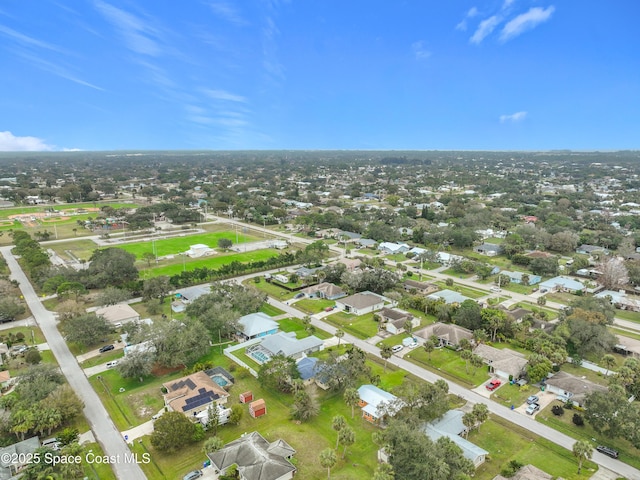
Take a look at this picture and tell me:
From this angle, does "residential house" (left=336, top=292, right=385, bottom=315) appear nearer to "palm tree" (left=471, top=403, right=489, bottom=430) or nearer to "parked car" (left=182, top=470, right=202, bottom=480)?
"palm tree" (left=471, top=403, right=489, bottom=430)

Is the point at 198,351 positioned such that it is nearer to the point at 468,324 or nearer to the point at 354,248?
the point at 468,324

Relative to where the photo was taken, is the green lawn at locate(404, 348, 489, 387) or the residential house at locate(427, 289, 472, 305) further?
the residential house at locate(427, 289, 472, 305)

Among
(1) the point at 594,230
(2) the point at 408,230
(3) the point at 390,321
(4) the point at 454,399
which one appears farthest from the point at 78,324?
(1) the point at 594,230

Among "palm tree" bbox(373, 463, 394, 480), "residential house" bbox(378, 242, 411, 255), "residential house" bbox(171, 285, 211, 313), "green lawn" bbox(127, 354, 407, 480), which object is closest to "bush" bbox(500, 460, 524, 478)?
"palm tree" bbox(373, 463, 394, 480)

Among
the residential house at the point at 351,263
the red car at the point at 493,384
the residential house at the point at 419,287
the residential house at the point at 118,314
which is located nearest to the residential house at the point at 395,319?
the residential house at the point at 419,287

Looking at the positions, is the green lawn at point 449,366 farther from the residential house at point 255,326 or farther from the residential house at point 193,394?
the residential house at point 193,394

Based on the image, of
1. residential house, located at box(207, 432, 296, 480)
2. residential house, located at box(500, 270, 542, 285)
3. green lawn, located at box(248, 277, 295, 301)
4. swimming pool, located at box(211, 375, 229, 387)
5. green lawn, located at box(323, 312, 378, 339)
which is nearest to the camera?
residential house, located at box(207, 432, 296, 480)

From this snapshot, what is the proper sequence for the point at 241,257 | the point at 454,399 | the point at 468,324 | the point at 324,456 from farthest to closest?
the point at 241,257 < the point at 468,324 < the point at 454,399 < the point at 324,456
